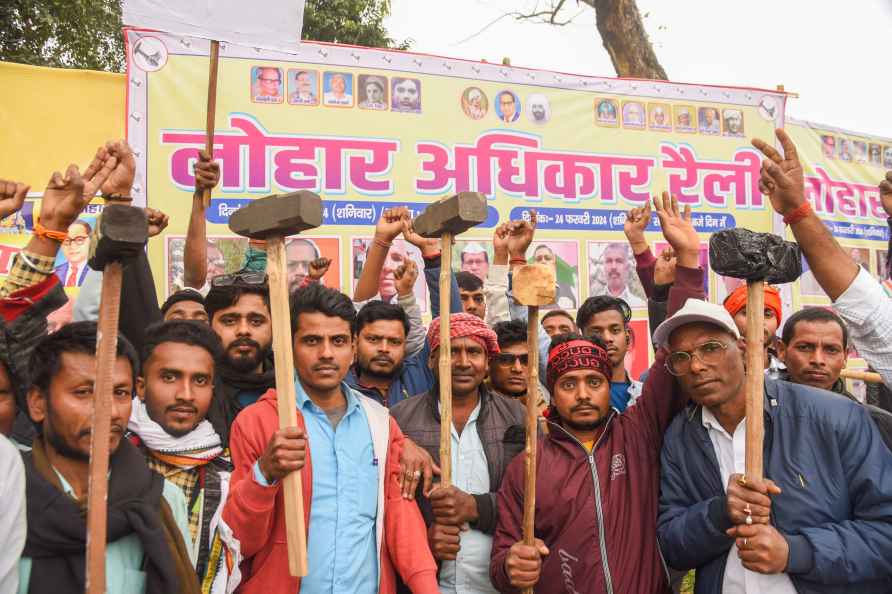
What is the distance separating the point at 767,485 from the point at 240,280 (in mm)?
2495

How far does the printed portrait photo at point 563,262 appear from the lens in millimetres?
5961

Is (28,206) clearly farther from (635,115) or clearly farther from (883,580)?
(883,580)

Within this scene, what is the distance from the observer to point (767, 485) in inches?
90.3

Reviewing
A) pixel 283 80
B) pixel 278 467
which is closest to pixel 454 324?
pixel 278 467

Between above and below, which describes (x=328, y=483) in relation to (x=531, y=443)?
below

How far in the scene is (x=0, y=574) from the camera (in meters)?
1.81

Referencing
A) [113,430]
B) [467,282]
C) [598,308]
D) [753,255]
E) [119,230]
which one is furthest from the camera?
[467,282]

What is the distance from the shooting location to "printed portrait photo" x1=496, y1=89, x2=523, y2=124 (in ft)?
19.6

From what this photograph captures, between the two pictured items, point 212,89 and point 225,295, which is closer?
point 212,89

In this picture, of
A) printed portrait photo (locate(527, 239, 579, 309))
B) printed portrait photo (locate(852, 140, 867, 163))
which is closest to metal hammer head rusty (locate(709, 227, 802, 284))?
printed portrait photo (locate(527, 239, 579, 309))

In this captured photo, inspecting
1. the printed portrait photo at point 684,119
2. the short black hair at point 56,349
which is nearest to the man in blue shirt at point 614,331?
the printed portrait photo at point 684,119

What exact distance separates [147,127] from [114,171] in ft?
8.29

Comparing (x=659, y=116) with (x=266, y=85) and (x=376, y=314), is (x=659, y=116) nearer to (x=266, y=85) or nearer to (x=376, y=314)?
(x=266, y=85)

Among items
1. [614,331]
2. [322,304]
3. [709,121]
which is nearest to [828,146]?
[709,121]
